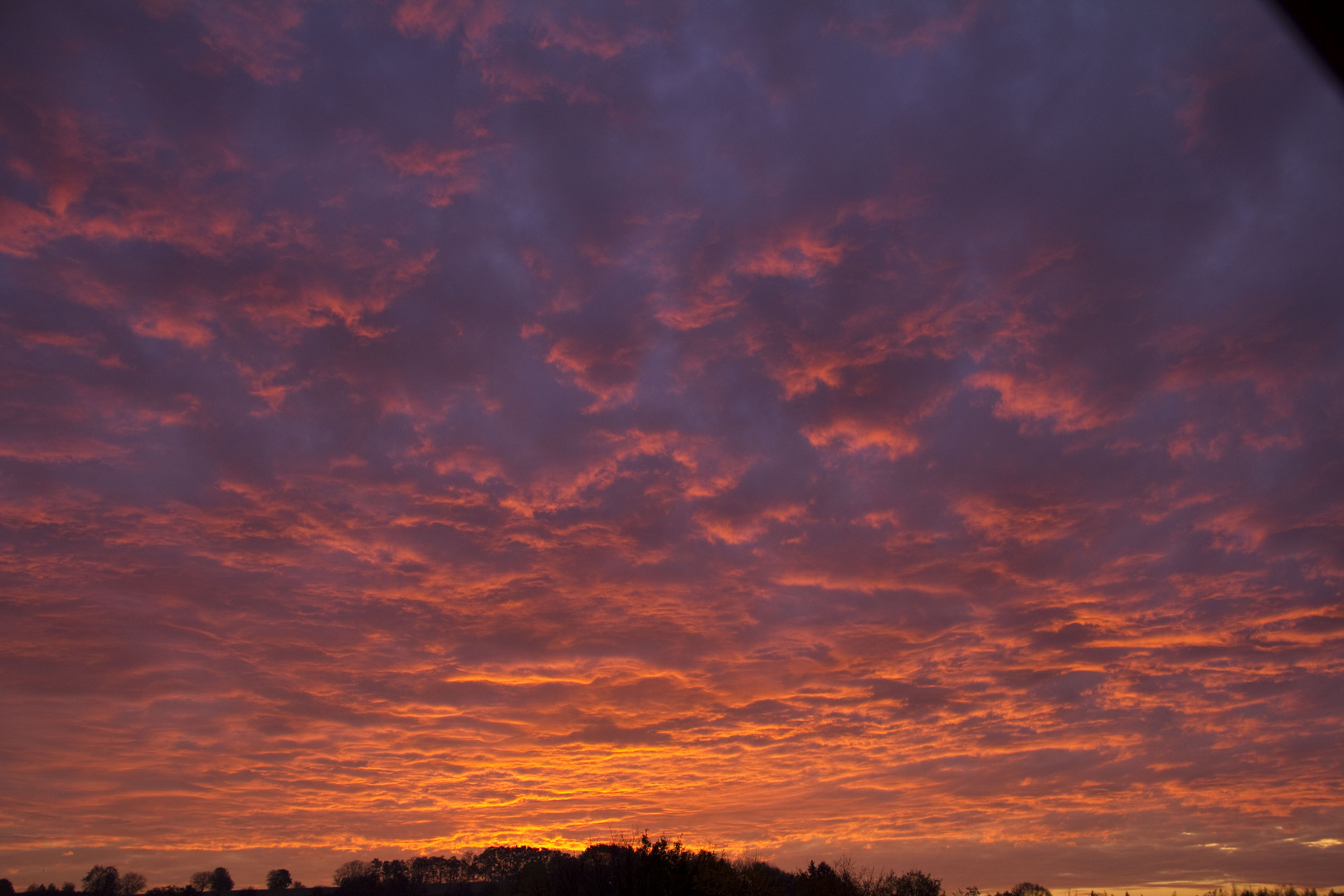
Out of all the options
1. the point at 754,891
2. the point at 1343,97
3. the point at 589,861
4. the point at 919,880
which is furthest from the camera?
the point at 919,880

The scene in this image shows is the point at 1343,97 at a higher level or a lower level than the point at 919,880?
higher

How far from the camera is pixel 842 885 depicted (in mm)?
72875

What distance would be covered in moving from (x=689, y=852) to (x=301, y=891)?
156099mm

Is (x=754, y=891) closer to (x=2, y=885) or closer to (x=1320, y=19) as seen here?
(x=1320, y=19)

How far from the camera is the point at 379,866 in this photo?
568ft

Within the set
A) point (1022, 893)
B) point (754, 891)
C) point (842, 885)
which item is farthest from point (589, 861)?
point (1022, 893)

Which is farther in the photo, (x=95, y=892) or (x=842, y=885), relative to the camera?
(x=95, y=892)

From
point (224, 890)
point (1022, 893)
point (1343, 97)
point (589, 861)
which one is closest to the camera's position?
point (1343, 97)

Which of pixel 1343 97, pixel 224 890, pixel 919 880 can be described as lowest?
pixel 224 890

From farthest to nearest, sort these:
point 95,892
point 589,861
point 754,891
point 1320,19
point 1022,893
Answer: point 95,892, point 1022,893, point 754,891, point 589,861, point 1320,19

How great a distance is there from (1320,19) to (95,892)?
215007 mm

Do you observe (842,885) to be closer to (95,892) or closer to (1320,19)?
(1320,19)

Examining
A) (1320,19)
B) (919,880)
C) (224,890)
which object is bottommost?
(224,890)

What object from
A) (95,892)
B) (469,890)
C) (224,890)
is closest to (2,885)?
(95,892)
